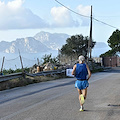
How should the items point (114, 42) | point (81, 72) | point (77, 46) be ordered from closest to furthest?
Result: point (81, 72) < point (77, 46) < point (114, 42)

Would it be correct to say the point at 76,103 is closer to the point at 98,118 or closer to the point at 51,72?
the point at 98,118

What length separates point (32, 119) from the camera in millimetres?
7980

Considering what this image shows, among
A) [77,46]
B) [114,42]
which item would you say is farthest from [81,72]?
[114,42]

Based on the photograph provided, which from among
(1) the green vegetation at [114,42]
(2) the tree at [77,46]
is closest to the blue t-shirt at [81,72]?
(2) the tree at [77,46]

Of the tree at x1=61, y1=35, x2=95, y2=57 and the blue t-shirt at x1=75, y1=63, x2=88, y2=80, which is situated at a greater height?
the tree at x1=61, y1=35, x2=95, y2=57

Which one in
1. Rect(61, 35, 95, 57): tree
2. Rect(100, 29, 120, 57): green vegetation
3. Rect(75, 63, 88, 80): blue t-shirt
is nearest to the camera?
Rect(75, 63, 88, 80): blue t-shirt

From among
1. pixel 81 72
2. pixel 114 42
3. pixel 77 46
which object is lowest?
pixel 81 72

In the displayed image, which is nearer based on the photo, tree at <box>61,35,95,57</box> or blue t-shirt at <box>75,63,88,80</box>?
blue t-shirt at <box>75,63,88,80</box>

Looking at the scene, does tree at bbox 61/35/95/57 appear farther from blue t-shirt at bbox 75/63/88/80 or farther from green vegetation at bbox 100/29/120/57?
blue t-shirt at bbox 75/63/88/80

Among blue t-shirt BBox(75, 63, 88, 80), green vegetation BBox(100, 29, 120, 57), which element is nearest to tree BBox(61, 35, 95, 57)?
green vegetation BBox(100, 29, 120, 57)

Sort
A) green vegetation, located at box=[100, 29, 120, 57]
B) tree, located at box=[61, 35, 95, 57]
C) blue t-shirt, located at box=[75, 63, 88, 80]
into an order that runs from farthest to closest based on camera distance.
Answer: green vegetation, located at box=[100, 29, 120, 57] < tree, located at box=[61, 35, 95, 57] < blue t-shirt, located at box=[75, 63, 88, 80]

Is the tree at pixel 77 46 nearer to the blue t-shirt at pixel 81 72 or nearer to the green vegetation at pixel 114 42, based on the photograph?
the green vegetation at pixel 114 42

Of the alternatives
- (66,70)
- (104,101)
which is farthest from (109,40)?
Result: (104,101)

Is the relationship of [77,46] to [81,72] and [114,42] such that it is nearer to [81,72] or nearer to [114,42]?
[114,42]
